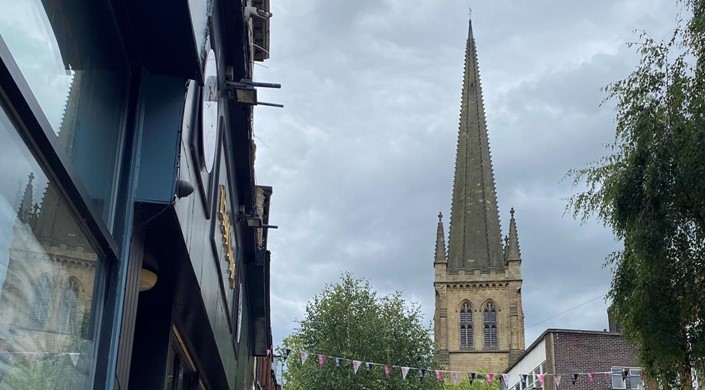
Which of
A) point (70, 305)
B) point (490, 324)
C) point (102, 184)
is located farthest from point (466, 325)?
point (70, 305)

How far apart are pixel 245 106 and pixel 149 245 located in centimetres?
444

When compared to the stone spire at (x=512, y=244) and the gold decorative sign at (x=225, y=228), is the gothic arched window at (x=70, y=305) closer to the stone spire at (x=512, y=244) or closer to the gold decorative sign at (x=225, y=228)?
the gold decorative sign at (x=225, y=228)

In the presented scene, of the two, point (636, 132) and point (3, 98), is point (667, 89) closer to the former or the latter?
point (636, 132)

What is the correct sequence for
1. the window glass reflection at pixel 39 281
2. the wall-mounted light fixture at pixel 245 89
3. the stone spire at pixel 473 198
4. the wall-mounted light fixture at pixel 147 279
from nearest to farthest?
the window glass reflection at pixel 39 281 < the wall-mounted light fixture at pixel 147 279 < the wall-mounted light fixture at pixel 245 89 < the stone spire at pixel 473 198

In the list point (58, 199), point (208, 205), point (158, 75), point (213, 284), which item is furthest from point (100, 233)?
point (213, 284)

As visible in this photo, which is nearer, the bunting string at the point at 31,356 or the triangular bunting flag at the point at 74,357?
the bunting string at the point at 31,356

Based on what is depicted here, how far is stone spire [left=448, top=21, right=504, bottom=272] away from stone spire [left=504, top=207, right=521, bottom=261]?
1.00 meters

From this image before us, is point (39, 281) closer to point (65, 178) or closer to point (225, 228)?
point (65, 178)

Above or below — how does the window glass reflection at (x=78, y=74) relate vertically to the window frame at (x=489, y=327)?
below

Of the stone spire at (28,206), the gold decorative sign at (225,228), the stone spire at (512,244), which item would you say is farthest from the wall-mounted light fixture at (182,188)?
the stone spire at (512,244)

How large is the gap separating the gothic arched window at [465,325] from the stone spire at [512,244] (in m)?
7.74

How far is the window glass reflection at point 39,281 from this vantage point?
3303 mm

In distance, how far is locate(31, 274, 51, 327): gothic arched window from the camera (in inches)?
146

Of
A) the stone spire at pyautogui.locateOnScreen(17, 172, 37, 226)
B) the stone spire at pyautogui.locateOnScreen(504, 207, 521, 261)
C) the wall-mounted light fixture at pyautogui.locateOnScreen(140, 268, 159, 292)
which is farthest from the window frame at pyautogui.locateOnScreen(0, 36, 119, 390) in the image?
the stone spire at pyautogui.locateOnScreen(504, 207, 521, 261)
